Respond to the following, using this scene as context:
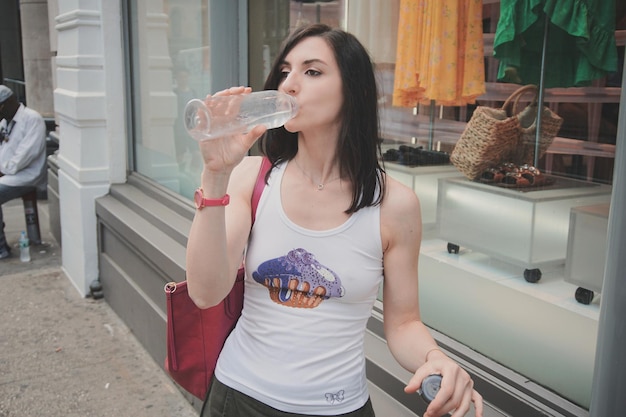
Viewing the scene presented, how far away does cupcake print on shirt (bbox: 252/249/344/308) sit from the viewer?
5.68 ft

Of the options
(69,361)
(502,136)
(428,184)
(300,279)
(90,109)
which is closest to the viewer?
(300,279)

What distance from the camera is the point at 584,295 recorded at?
262 centimetres

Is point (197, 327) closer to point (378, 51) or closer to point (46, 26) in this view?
point (378, 51)

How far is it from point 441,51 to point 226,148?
208 cm

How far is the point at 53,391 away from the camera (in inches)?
168

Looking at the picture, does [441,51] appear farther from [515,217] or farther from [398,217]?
[398,217]

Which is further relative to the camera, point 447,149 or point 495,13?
point 447,149

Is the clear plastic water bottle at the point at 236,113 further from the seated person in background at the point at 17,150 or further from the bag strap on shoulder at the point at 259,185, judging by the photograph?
the seated person in background at the point at 17,150

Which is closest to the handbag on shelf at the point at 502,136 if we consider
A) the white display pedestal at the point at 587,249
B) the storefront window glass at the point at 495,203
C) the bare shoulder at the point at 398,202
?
the storefront window glass at the point at 495,203

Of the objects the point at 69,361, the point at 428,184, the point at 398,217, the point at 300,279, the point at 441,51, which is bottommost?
the point at 69,361

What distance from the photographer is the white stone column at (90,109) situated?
18.6 ft

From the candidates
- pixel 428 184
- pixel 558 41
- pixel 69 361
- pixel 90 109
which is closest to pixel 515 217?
pixel 428 184

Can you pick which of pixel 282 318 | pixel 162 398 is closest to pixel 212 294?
pixel 282 318

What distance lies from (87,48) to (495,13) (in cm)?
373
